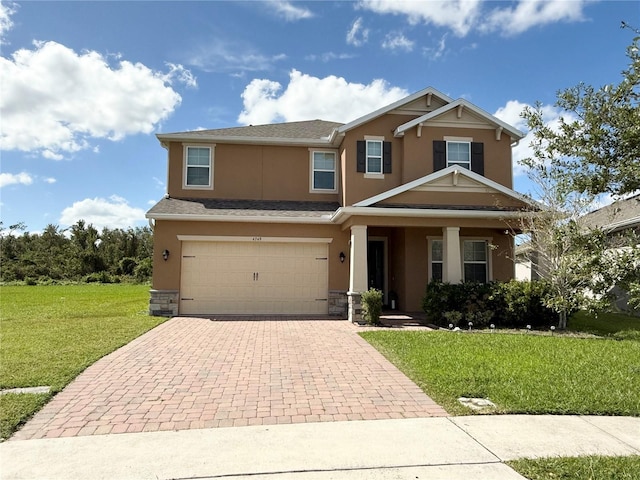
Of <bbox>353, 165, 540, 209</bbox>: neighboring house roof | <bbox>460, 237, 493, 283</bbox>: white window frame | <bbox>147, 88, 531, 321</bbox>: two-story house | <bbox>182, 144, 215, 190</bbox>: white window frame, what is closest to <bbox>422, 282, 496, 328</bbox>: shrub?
<bbox>147, 88, 531, 321</bbox>: two-story house

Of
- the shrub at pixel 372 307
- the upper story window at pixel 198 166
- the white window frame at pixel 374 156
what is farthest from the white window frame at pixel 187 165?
the shrub at pixel 372 307

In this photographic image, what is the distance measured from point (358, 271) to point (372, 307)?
44.9 inches

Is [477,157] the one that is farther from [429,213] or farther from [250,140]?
[250,140]

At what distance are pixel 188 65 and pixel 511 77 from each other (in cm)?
951

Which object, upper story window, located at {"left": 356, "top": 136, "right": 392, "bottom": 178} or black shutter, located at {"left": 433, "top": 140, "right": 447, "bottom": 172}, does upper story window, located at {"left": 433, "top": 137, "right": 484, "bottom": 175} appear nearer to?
black shutter, located at {"left": 433, "top": 140, "right": 447, "bottom": 172}

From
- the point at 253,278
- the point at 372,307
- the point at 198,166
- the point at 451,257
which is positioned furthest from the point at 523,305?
the point at 198,166

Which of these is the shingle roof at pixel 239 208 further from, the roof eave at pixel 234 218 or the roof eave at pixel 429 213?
Result: the roof eave at pixel 429 213

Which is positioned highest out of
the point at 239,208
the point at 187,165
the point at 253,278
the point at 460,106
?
the point at 460,106

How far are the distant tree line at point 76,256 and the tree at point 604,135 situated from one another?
31.1m

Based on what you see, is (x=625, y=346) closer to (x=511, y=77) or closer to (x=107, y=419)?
(x=511, y=77)

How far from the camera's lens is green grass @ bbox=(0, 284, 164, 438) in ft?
16.9

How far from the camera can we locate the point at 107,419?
4566mm

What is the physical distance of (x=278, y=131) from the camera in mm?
15422

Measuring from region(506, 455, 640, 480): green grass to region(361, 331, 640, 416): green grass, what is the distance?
47.0 inches
